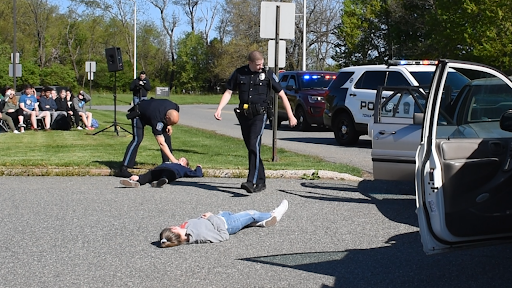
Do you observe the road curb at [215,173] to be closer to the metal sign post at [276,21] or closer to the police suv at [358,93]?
the metal sign post at [276,21]

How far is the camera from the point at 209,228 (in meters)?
6.75

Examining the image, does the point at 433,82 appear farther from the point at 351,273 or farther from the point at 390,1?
the point at 390,1

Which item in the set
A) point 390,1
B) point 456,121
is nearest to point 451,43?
point 390,1

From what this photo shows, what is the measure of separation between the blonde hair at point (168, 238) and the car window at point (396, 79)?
10.3 m

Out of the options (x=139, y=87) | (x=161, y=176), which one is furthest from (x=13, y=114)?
(x=161, y=176)

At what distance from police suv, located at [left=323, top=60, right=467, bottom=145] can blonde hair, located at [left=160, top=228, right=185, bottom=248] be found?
10.2 meters

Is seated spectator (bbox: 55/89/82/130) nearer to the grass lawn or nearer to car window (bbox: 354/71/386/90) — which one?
the grass lawn

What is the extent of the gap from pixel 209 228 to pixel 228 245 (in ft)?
0.79

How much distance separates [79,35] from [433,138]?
77.6m

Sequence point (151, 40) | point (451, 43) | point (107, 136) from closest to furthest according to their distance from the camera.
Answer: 1. point (107, 136)
2. point (451, 43)
3. point (151, 40)

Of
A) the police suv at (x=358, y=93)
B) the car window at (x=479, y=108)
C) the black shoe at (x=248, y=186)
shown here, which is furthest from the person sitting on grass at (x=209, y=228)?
the police suv at (x=358, y=93)

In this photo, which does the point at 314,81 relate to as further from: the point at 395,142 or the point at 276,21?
the point at 395,142

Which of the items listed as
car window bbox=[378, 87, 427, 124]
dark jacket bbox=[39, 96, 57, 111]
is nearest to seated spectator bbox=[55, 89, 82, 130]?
dark jacket bbox=[39, 96, 57, 111]

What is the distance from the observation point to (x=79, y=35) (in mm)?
78688
